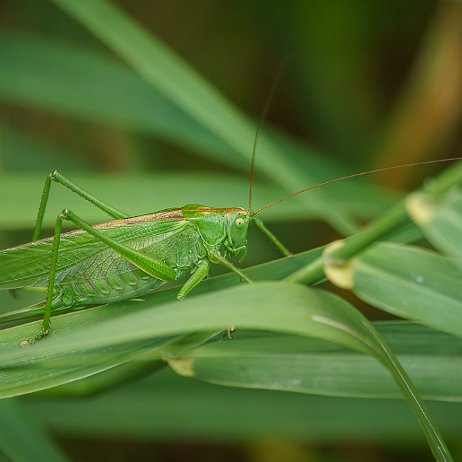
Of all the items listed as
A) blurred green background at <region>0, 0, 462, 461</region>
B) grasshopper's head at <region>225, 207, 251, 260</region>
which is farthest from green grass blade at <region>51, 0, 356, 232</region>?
grasshopper's head at <region>225, 207, 251, 260</region>

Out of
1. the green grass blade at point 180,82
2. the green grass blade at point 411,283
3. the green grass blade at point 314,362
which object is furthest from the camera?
the green grass blade at point 180,82

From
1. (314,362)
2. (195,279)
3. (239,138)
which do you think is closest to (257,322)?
(314,362)

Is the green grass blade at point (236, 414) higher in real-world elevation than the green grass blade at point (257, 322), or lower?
higher

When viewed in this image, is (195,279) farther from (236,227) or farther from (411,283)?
(411,283)

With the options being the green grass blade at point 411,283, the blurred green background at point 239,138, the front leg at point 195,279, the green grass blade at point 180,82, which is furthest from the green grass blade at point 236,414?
the green grass blade at point 411,283

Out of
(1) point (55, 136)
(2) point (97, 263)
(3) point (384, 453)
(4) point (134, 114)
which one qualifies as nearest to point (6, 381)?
(2) point (97, 263)

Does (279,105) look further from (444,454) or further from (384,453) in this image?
(444,454)

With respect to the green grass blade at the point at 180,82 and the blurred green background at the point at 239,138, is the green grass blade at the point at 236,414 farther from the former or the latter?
the green grass blade at the point at 180,82
